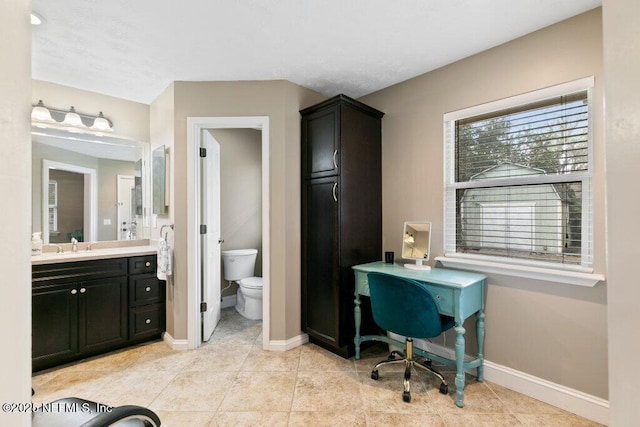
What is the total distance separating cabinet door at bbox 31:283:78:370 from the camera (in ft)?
7.23

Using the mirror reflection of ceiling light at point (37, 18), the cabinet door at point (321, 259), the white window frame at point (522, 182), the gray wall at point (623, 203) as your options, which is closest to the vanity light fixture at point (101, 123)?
the mirror reflection of ceiling light at point (37, 18)

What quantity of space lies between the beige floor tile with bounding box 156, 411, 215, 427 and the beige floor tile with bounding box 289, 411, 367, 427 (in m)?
0.52

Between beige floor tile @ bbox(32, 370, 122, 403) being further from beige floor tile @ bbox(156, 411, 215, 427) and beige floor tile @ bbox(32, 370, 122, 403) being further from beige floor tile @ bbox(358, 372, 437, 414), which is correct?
beige floor tile @ bbox(358, 372, 437, 414)

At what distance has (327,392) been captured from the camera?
1996 mm

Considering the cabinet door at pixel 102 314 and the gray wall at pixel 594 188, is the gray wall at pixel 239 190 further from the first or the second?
the gray wall at pixel 594 188

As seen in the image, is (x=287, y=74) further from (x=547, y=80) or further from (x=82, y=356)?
(x=82, y=356)

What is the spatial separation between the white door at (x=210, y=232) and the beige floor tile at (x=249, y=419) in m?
1.12

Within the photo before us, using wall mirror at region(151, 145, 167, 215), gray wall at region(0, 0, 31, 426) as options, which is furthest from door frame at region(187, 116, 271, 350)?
gray wall at region(0, 0, 31, 426)

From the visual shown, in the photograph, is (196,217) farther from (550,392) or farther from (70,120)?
(550,392)

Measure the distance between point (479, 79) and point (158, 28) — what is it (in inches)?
94.3

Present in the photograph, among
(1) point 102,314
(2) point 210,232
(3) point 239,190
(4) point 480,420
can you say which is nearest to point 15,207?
(4) point 480,420

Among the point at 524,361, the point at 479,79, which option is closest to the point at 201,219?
the point at 479,79

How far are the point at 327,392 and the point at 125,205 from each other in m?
2.75

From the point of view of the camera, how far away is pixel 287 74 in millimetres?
2564
